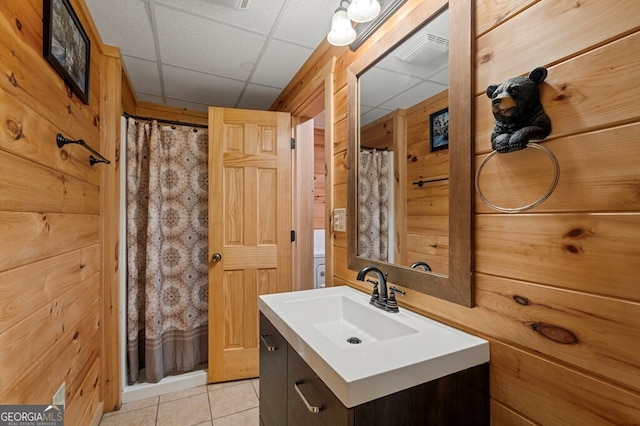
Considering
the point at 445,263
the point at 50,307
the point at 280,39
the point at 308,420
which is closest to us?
the point at 308,420

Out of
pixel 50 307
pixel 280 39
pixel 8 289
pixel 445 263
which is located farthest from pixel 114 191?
pixel 445 263

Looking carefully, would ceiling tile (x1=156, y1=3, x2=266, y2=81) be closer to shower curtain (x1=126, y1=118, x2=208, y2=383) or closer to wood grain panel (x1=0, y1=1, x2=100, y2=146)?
shower curtain (x1=126, y1=118, x2=208, y2=383)

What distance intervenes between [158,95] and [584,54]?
2874mm

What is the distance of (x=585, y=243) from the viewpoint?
65 cm

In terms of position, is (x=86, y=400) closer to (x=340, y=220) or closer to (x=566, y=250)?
(x=340, y=220)

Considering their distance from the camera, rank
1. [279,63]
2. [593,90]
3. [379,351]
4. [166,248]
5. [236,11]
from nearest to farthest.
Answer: [593,90]
[379,351]
[236,11]
[279,63]
[166,248]

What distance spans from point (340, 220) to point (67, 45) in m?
1.53

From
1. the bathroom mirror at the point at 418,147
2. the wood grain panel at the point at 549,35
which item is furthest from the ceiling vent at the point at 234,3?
the wood grain panel at the point at 549,35

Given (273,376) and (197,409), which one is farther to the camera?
(197,409)

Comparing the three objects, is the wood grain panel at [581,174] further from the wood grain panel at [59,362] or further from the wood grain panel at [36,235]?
the wood grain panel at [59,362]

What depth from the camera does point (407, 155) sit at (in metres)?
1.25

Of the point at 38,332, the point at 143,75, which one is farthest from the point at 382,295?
the point at 143,75

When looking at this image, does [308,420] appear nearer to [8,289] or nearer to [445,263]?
[445,263]

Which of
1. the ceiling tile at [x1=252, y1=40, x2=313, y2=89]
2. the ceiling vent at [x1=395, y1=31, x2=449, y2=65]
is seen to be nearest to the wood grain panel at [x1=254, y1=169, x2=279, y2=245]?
the ceiling tile at [x1=252, y1=40, x2=313, y2=89]
